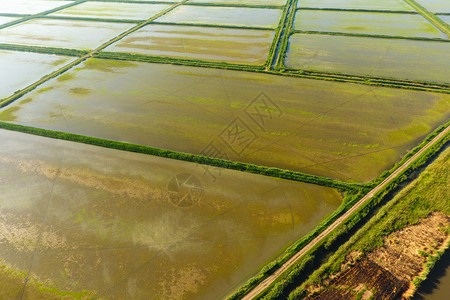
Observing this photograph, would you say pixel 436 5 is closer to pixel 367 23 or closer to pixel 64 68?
pixel 367 23

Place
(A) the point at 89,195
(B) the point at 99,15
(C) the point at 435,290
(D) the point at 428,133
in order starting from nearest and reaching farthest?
(C) the point at 435,290
(A) the point at 89,195
(D) the point at 428,133
(B) the point at 99,15

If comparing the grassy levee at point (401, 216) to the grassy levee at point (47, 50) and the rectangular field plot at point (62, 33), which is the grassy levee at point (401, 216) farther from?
the rectangular field plot at point (62, 33)

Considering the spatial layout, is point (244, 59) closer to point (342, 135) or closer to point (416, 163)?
point (342, 135)

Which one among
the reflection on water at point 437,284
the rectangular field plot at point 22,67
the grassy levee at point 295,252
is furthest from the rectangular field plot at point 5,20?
the reflection on water at point 437,284

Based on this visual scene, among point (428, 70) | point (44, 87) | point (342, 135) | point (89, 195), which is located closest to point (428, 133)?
point (342, 135)

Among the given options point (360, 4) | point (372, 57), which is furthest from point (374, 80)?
point (360, 4)

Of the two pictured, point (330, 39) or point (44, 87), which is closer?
point (44, 87)

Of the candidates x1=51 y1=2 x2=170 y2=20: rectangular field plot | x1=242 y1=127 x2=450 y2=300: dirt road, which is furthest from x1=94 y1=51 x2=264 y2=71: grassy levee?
x1=242 y1=127 x2=450 y2=300: dirt road
